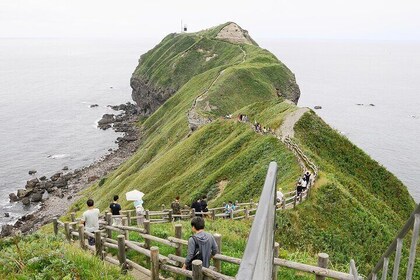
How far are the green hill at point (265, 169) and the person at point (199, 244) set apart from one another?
16.1 ft

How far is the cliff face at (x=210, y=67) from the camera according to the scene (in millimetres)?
76375

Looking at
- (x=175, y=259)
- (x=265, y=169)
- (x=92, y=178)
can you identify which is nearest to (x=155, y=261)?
(x=175, y=259)

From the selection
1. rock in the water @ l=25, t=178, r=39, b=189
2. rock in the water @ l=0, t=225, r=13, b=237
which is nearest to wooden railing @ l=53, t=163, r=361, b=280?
rock in the water @ l=0, t=225, r=13, b=237

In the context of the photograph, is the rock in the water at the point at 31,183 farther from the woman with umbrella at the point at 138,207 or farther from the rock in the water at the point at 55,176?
the woman with umbrella at the point at 138,207

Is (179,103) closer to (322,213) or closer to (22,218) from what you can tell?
Result: (22,218)

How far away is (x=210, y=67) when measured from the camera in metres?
107

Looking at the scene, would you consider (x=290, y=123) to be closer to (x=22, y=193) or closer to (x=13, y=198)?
(x=22, y=193)

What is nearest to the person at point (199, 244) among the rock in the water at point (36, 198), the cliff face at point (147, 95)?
the rock in the water at point (36, 198)

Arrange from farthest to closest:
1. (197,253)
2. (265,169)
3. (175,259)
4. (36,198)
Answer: (36,198)
(265,169)
(175,259)
(197,253)

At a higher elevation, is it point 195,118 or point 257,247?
point 195,118

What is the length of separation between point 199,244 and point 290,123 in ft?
106

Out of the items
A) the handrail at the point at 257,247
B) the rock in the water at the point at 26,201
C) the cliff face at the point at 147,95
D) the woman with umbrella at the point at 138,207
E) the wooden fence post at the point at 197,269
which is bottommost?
the rock in the water at the point at 26,201

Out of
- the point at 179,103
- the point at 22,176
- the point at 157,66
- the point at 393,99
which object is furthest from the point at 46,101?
the point at 393,99

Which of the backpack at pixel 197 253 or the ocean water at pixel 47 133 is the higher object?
the ocean water at pixel 47 133
